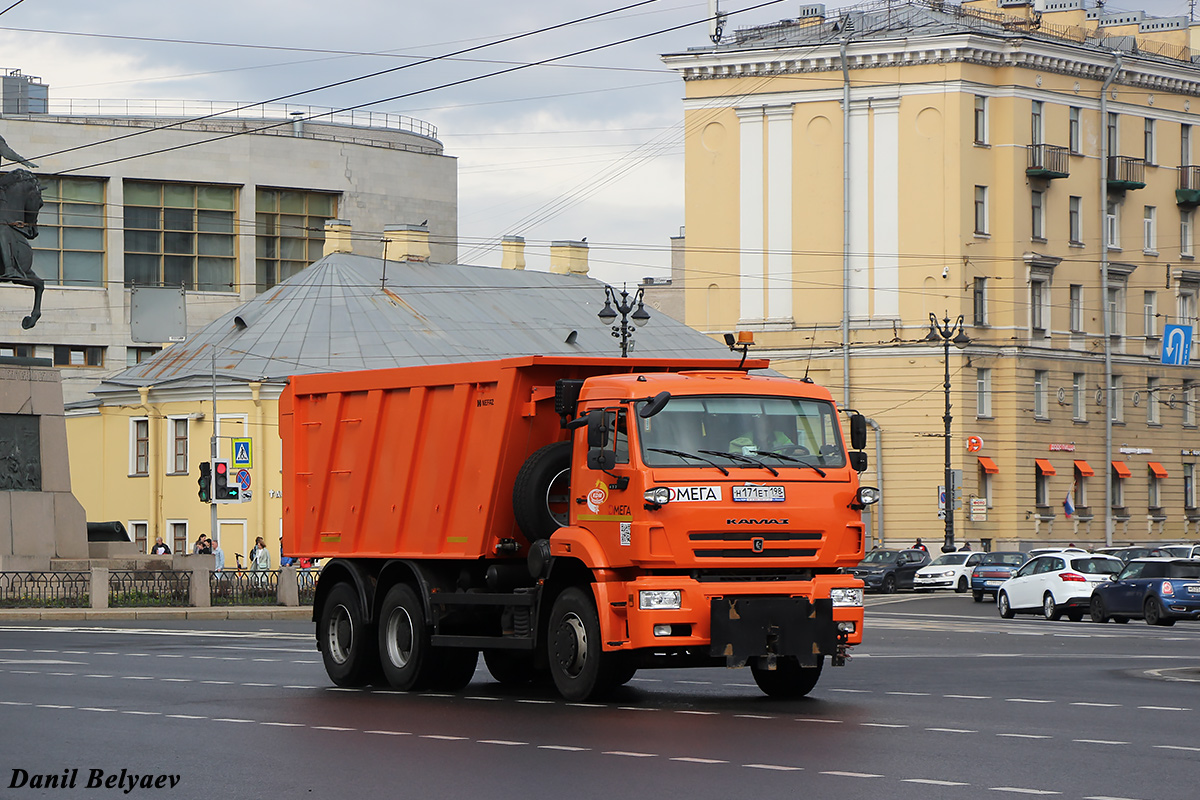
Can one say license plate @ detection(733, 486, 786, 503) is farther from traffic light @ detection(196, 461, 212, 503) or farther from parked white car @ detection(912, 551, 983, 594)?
parked white car @ detection(912, 551, 983, 594)

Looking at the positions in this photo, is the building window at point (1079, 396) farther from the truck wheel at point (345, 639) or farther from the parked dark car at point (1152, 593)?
the truck wheel at point (345, 639)

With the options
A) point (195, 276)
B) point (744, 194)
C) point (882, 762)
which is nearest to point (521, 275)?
point (744, 194)

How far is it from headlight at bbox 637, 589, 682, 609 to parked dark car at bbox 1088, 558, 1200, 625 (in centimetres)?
2347

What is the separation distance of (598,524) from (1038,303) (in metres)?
60.9

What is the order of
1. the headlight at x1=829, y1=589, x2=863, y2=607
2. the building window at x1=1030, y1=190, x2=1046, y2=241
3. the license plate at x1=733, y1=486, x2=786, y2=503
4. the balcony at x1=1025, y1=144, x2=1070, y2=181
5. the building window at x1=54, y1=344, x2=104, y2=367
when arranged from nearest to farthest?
the license plate at x1=733, y1=486, x2=786, y2=503 → the headlight at x1=829, y1=589, x2=863, y2=607 → the balcony at x1=1025, y1=144, x2=1070, y2=181 → the building window at x1=1030, y1=190, x2=1046, y2=241 → the building window at x1=54, y1=344, x2=104, y2=367

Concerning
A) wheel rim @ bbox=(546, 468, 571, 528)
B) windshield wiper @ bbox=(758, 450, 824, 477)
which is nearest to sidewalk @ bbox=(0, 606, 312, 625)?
wheel rim @ bbox=(546, 468, 571, 528)

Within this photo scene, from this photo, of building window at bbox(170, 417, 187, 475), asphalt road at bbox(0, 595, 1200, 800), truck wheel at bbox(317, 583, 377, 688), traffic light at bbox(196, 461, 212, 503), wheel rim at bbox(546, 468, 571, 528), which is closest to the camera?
asphalt road at bbox(0, 595, 1200, 800)

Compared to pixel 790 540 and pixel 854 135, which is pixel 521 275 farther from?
pixel 790 540

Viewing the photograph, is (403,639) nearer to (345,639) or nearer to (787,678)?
(345,639)

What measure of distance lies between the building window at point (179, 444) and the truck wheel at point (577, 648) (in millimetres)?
49115

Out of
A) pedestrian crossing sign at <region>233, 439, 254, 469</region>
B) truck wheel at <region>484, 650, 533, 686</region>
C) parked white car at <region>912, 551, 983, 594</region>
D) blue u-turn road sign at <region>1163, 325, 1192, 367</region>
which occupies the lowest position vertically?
parked white car at <region>912, 551, 983, 594</region>

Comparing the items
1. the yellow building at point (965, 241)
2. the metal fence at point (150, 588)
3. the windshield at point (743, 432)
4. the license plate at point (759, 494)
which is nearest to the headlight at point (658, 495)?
the windshield at point (743, 432)

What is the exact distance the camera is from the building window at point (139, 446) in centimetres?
6612

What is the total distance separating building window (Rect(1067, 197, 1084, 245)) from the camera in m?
77.3
